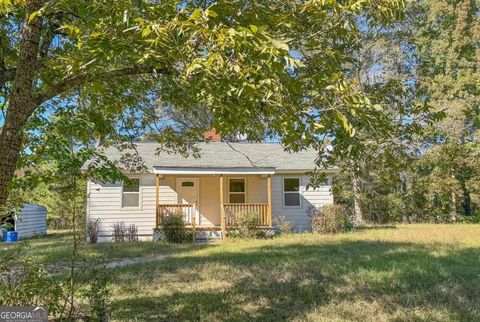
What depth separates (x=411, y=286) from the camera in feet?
22.0

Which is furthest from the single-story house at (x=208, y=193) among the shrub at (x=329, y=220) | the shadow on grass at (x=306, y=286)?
the shadow on grass at (x=306, y=286)

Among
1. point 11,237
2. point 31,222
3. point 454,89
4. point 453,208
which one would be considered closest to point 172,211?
point 11,237

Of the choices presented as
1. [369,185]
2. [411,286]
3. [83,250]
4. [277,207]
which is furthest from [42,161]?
[369,185]

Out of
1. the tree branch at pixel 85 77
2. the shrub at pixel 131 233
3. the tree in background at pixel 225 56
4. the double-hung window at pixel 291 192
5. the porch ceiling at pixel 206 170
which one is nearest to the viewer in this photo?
the tree in background at pixel 225 56

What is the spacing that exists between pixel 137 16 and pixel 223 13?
825 millimetres

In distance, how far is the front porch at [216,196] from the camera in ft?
51.7

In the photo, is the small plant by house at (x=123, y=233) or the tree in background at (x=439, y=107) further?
the tree in background at (x=439, y=107)

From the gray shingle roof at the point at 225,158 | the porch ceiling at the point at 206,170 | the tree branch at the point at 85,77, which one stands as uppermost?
the gray shingle roof at the point at 225,158

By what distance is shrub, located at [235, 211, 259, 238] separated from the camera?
15234 millimetres

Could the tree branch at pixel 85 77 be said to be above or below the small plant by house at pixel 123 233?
above

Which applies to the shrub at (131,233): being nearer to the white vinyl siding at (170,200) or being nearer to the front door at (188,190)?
the white vinyl siding at (170,200)

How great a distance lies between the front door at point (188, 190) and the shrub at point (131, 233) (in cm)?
Answer: 220

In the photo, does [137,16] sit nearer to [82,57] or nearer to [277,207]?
[82,57]

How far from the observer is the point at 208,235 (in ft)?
51.3
